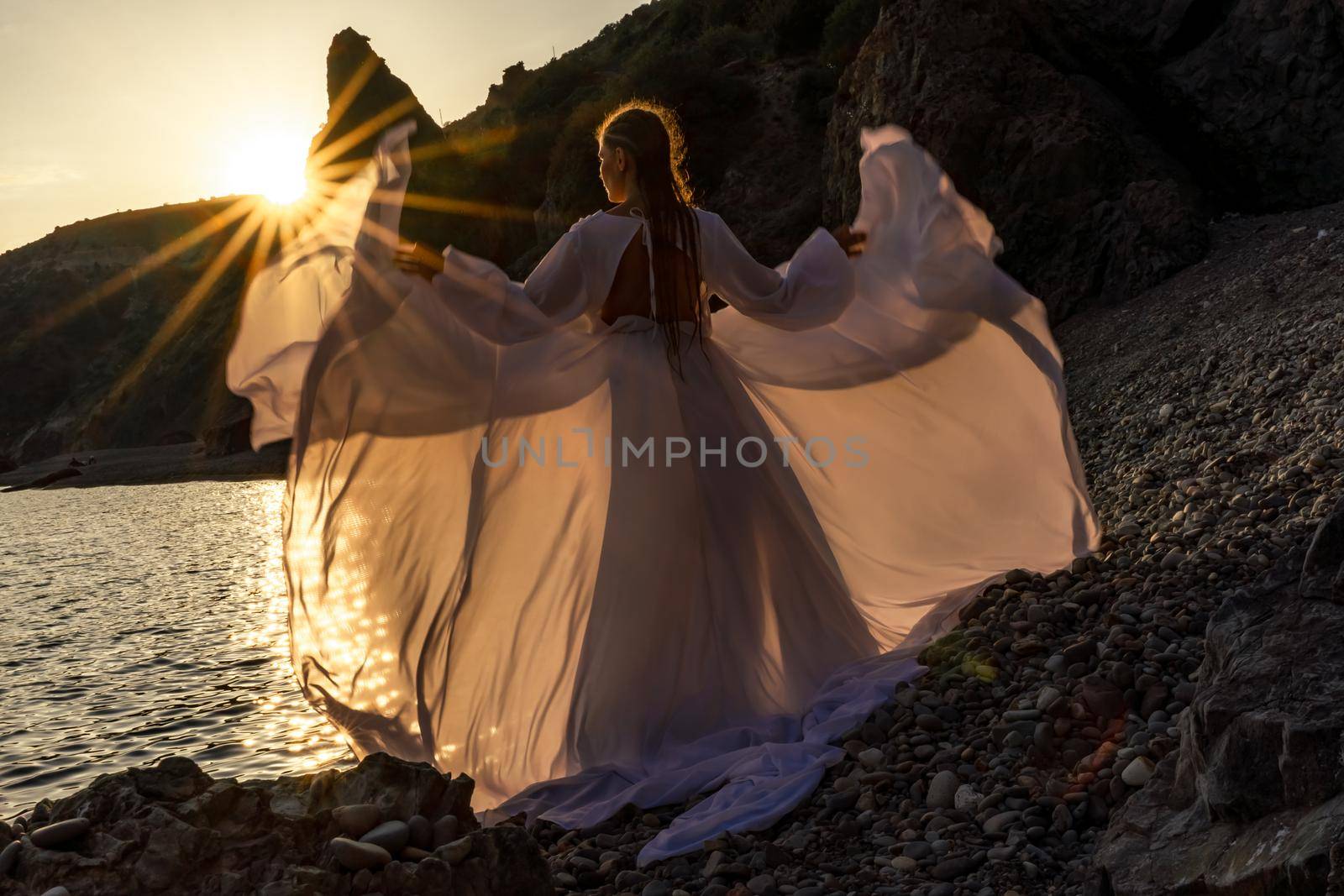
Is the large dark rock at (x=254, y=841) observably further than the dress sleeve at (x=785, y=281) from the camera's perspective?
No

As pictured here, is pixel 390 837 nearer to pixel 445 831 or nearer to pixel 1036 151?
pixel 445 831

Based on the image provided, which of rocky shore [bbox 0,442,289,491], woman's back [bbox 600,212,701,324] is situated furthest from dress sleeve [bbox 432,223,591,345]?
rocky shore [bbox 0,442,289,491]

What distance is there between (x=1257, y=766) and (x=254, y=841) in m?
2.17

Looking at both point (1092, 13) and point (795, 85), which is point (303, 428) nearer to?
point (1092, 13)

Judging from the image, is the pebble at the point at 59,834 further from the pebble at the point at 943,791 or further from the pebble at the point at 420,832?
the pebble at the point at 943,791

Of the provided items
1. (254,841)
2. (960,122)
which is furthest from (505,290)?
(960,122)

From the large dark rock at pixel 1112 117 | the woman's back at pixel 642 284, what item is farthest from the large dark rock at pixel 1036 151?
the woman's back at pixel 642 284

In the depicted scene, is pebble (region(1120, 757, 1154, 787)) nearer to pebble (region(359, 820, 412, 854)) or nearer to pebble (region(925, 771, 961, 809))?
pebble (region(925, 771, 961, 809))

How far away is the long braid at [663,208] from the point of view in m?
4.53

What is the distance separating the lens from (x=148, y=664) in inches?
299

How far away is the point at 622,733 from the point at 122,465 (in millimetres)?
38111

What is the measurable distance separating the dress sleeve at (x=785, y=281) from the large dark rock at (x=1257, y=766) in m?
2.58

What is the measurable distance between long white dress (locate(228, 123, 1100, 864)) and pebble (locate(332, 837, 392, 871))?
1.27m

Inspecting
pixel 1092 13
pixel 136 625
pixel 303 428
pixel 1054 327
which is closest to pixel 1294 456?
pixel 303 428
